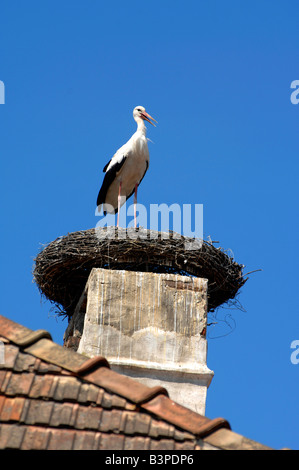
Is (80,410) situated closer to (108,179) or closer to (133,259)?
(133,259)

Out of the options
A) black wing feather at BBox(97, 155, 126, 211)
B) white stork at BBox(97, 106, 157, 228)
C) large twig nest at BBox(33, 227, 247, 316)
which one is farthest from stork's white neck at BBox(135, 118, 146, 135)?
large twig nest at BBox(33, 227, 247, 316)

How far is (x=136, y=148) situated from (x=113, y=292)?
3.72 metres

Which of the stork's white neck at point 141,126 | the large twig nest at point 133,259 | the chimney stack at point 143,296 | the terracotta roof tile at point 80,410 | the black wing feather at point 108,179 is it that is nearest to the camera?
the terracotta roof tile at point 80,410

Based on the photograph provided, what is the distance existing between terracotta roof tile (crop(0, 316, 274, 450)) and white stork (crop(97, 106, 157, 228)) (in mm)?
7260

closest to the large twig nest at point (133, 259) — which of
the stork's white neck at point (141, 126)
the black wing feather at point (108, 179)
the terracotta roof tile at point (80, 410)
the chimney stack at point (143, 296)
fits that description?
the chimney stack at point (143, 296)

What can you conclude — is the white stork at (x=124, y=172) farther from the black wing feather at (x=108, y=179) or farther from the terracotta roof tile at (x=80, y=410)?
the terracotta roof tile at (x=80, y=410)

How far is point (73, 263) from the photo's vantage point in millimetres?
9211

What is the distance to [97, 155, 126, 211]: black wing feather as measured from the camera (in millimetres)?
11617

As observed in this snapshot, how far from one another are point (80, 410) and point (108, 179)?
25.1ft

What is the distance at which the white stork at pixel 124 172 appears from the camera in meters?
11.6

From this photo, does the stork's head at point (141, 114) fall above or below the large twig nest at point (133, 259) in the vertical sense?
above

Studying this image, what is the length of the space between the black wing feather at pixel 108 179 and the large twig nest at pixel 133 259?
93.2 inches


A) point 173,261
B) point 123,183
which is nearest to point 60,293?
point 173,261

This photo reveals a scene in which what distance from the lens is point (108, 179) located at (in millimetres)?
11734
